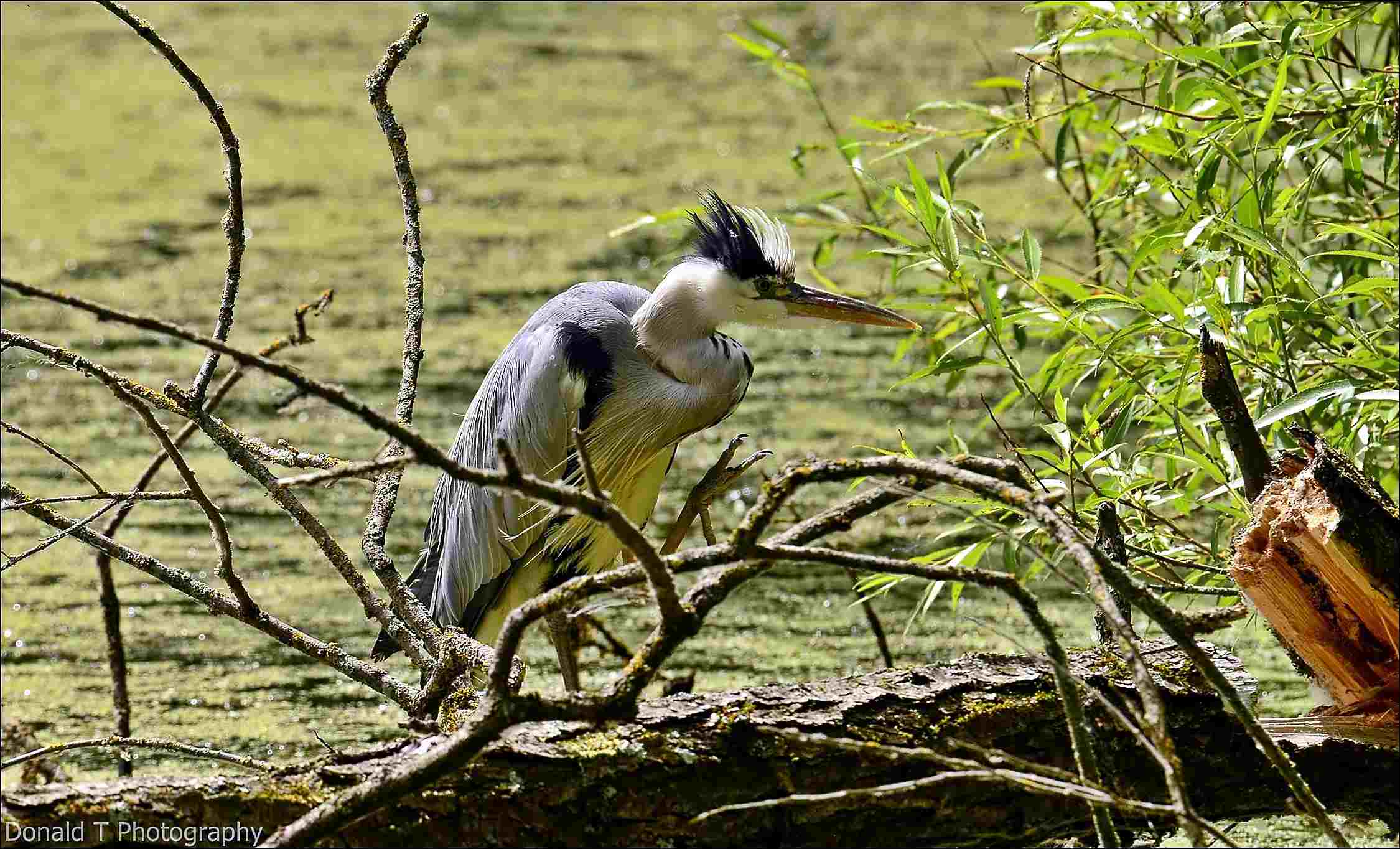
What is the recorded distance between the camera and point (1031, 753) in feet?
3.93

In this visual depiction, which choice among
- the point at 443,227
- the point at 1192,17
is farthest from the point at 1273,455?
the point at 443,227

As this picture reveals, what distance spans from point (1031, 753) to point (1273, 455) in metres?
0.36

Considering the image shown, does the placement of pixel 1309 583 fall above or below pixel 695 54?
below

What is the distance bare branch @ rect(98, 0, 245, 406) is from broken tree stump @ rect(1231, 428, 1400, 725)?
957 mm

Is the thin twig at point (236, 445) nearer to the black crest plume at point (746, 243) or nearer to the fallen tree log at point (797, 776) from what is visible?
the fallen tree log at point (797, 776)

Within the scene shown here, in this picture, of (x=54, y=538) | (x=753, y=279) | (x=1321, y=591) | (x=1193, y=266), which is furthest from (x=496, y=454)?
(x=1321, y=591)

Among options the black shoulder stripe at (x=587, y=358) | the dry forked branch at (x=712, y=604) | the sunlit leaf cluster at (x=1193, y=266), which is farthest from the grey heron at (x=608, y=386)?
the dry forked branch at (x=712, y=604)

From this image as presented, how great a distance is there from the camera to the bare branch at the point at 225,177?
4.53 feet

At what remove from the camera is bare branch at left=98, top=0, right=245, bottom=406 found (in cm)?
138

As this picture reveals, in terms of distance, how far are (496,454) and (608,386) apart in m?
0.19

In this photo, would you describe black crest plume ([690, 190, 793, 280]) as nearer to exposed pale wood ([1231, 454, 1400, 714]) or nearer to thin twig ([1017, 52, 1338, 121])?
thin twig ([1017, 52, 1338, 121])

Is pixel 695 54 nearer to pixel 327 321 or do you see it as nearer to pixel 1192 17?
pixel 327 321

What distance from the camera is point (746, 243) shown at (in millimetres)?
2090

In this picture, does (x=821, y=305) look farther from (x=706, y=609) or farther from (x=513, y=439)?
Answer: (x=706, y=609)
